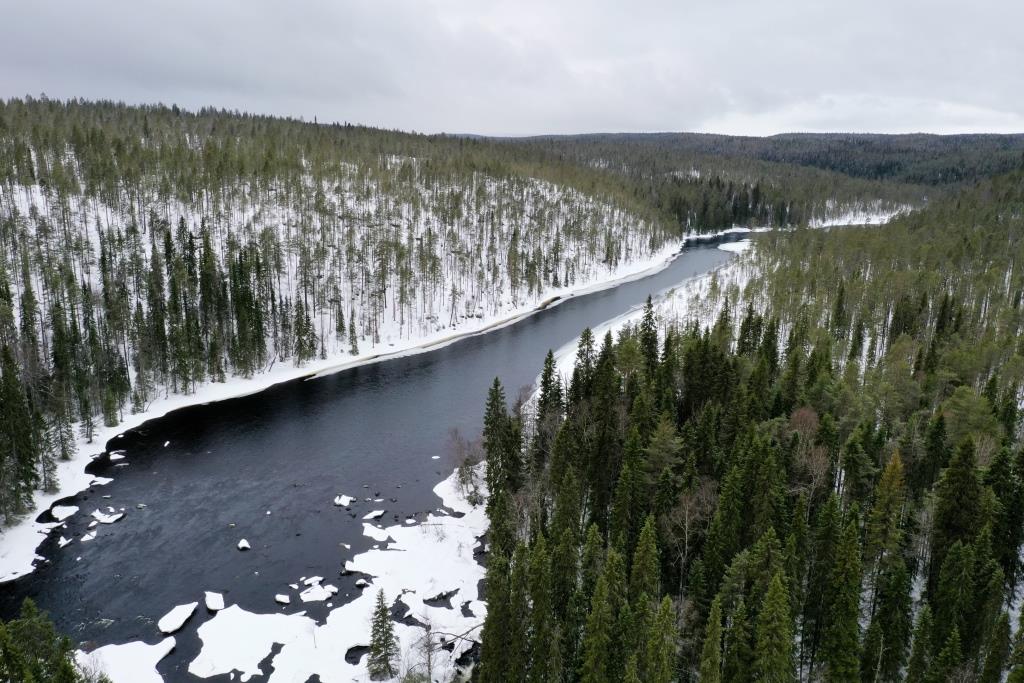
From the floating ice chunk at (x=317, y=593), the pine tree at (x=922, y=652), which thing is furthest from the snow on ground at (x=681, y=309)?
the pine tree at (x=922, y=652)

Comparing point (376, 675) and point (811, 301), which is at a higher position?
point (811, 301)

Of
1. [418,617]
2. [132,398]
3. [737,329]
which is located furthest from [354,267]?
[418,617]

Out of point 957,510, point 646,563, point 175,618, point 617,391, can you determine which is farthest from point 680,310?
point 175,618

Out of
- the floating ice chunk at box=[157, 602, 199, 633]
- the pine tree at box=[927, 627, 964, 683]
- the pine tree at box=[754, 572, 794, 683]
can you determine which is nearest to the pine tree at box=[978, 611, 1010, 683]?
the pine tree at box=[927, 627, 964, 683]

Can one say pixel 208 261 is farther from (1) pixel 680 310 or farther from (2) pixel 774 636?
(2) pixel 774 636

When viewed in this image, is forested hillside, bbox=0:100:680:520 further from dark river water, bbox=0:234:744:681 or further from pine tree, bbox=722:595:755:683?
pine tree, bbox=722:595:755:683

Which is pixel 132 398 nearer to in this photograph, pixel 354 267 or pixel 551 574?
pixel 354 267
